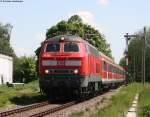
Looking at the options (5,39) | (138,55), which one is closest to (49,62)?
(138,55)

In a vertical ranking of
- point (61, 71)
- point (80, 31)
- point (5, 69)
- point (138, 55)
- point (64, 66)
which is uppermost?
point (80, 31)

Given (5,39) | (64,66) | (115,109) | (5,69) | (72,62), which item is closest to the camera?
(115,109)

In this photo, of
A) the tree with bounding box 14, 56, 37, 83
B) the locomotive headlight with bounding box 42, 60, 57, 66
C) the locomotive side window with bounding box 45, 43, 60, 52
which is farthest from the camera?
the tree with bounding box 14, 56, 37, 83

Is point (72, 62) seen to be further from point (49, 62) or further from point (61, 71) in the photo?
point (49, 62)

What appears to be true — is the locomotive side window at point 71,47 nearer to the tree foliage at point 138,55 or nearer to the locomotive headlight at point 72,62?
the locomotive headlight at point 72,62

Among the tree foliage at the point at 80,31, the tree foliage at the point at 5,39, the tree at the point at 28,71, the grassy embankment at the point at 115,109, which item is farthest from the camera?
the tree foliage at the point at 5,39

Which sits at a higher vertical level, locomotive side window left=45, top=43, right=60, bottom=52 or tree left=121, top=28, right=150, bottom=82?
tree left=121, top=28, right=150, bottom=82

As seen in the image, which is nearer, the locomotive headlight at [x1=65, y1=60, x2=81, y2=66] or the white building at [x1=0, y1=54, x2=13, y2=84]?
the locomotive headlight at [x1=65, y1=60, x2=81, y2=66]

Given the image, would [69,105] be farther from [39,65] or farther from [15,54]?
[15,54]

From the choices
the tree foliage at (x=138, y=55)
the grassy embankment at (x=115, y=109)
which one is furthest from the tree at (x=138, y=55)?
the grassy embankment at (x=115, y=109)

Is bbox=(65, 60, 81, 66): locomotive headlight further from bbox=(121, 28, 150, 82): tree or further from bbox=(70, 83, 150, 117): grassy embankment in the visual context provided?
bbox=(121, 28, 150, 82): tree

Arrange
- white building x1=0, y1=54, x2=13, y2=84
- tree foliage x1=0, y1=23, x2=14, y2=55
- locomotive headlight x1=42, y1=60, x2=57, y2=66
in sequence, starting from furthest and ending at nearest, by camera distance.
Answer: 1. tree foliage x1=0, y1=23, x2=14, y2=55
2. white building x1=0, y1=54, x2=13, y2=84
3. locomotive headlight x1=42, y1=60, x2=57, y2=66

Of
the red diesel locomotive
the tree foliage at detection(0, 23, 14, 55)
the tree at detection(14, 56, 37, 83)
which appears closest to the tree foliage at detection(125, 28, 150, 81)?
the tree at detection(14, 56, 37, 83)

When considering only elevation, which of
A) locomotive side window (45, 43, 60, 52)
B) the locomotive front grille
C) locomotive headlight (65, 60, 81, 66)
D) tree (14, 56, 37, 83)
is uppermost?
tree (14, 56, 37, 83)
